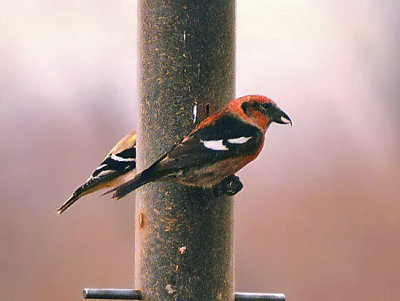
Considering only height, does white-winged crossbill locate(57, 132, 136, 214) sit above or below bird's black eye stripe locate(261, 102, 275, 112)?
below

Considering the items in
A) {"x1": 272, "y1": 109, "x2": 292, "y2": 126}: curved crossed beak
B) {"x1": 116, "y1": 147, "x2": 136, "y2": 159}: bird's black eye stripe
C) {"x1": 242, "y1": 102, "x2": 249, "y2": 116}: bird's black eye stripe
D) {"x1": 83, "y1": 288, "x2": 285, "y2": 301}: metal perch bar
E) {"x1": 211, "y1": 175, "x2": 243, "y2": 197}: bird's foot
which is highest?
{"x1": 242, "y1": 102, "x2": 249, "y2": 116}: bird's black eye stripe

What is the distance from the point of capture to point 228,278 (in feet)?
14.3

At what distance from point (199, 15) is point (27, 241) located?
3973 mm

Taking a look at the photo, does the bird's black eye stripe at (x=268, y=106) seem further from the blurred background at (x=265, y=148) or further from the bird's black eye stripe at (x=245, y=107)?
the blurred background at (x=265, y=148)

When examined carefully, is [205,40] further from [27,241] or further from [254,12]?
[27,241]

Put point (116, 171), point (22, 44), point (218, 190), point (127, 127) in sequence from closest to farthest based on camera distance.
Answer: point (218, 190), point (116, 171), point (127, 127), point (22, 44)

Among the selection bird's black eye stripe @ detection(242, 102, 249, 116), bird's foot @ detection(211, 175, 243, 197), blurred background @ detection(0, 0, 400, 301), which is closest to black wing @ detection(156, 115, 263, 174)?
bird's black eye stripe @ detection(242, 102, 249, 116)

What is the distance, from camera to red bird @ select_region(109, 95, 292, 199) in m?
3.82

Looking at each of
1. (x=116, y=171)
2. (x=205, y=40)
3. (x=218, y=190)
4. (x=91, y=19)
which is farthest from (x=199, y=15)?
(x=91, y=19)

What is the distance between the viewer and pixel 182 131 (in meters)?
4.24

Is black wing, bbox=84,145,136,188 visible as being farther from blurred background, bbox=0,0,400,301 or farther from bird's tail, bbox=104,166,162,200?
blurred background, bbox=0,0,400,301

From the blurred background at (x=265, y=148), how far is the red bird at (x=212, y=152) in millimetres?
3434

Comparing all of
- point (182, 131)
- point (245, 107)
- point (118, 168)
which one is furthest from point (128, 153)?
point (245, 107)

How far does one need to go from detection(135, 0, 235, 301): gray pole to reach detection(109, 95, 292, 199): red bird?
0.29 metres
